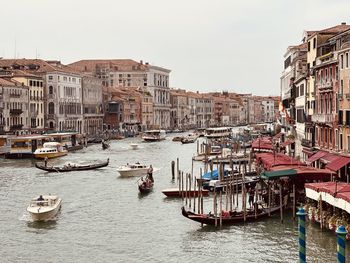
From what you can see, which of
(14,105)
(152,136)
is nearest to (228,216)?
(14,105)

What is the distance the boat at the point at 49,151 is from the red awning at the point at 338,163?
16.7 m

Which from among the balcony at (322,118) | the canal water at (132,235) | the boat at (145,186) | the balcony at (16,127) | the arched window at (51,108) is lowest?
the canal water at (132,235)

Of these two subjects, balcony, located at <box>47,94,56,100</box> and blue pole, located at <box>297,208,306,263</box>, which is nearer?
blue pole, located at <box>297,208,306,263</box>

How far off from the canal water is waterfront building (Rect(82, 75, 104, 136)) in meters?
31.5

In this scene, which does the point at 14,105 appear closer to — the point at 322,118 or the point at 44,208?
the point at 322,118

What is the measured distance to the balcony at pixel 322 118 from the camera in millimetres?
17344

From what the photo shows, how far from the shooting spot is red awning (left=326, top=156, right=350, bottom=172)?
14.9 meters

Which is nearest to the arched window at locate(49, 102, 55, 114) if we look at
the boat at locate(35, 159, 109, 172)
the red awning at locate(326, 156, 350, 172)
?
the boat at locate(35, 159, 109, 172)

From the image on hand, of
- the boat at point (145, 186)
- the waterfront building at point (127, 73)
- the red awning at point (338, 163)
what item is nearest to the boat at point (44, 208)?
the boat at point (145, 186)

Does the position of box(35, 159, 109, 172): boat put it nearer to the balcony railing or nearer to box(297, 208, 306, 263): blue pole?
the balcony railing

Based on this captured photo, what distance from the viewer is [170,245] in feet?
39.4

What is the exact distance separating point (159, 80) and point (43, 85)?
26.3 m

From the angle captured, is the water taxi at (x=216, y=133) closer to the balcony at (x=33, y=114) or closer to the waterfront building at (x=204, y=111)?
the balcony at (x=33, y=114)

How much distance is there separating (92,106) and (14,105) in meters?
14.9
